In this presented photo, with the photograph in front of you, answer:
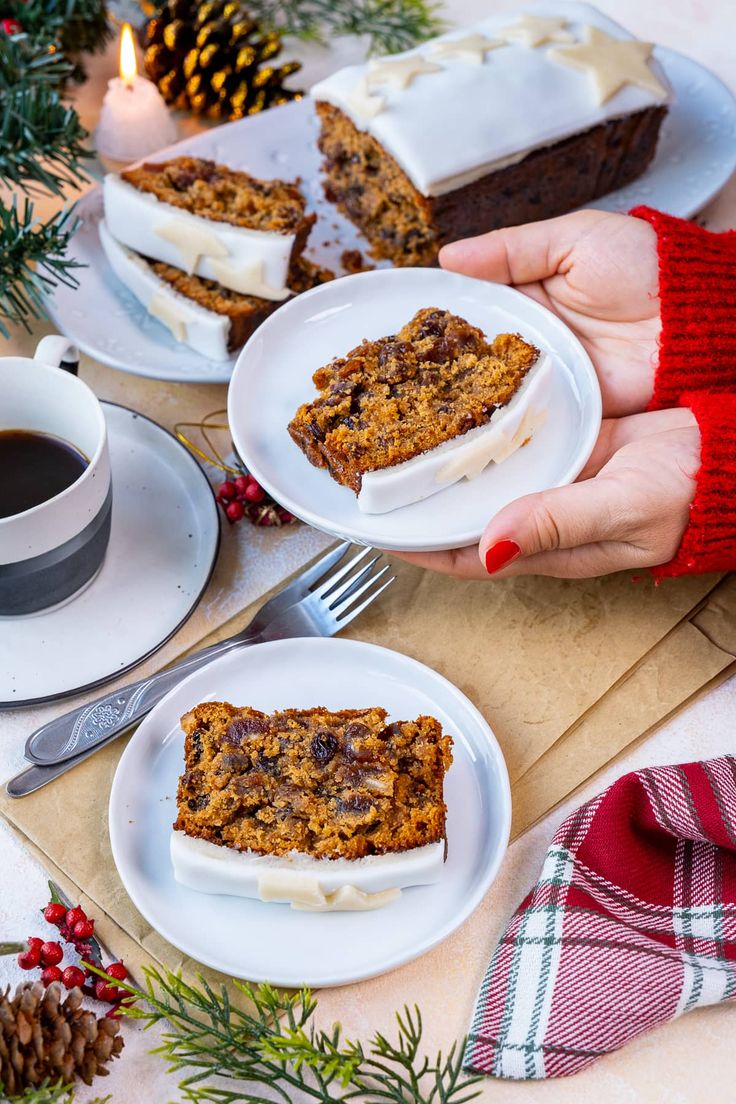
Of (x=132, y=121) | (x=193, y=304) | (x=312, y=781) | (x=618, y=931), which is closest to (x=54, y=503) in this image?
(x=312, y=781)

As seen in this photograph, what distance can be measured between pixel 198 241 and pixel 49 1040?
5.56 feet

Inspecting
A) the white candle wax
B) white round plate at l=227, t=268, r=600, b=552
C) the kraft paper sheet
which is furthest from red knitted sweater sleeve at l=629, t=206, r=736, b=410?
the white candle wax

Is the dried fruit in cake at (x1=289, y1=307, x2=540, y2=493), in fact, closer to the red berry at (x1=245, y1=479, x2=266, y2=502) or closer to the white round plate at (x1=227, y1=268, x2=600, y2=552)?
the white round plate at (x1=227, y1=268, x2=600, y2=552)

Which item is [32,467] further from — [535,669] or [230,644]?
[535,669]

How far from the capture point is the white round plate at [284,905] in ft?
5.39

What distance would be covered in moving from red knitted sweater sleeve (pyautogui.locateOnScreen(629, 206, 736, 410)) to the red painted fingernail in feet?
2.12

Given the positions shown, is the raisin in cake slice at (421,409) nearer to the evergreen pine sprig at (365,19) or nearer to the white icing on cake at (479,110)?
the white icing on cake at (479,110)

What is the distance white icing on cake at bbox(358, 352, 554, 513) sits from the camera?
1963 mm

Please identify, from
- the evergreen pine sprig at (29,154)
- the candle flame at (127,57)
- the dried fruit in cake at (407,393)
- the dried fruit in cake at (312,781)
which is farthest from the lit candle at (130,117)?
the dried fruit in cake at (312,781)

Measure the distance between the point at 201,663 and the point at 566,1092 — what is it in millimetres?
965

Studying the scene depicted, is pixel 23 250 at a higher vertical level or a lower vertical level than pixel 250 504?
higher

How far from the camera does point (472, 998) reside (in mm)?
1715

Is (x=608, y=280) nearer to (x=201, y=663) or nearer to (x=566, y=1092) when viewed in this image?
(x=201, y=663)

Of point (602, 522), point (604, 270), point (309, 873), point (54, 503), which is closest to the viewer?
point (309, 873)
